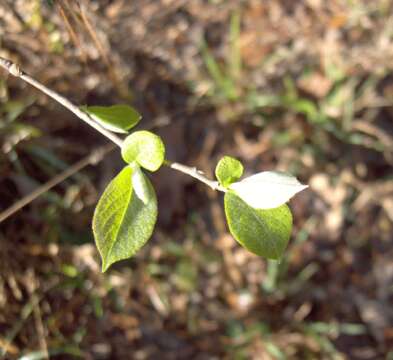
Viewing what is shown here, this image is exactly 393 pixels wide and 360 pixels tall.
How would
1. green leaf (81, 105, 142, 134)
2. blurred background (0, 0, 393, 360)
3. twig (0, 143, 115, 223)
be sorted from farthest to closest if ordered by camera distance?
blurred background (0, 0, 393, 360) → twig (0, 143, 115, 223) → green leaf (81, 105, 142, 134)

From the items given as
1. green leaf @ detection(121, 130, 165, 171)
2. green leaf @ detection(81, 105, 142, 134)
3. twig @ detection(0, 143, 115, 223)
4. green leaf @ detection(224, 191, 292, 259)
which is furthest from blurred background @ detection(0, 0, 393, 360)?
green leaf @ detection(224, 191, 292, 259)

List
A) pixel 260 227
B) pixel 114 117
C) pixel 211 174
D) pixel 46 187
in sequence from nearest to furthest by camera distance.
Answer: pixel 260 227 < pixel 114 117 < pixel 46 187 < pixel 211 174

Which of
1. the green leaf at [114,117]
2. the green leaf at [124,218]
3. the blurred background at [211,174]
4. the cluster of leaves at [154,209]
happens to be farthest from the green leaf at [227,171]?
the blurred background at [211,174]

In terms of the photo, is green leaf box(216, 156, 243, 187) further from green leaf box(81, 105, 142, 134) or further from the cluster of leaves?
green leaf box(81, 105, 142, 134)

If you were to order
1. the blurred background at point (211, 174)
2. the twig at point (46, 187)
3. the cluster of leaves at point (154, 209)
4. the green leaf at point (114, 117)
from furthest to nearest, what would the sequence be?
the blurred background at point (211, 174)
the twig at point (46, 187)
the green leaf at point (114, 117)
the cluster of leaves at point (154, 209)

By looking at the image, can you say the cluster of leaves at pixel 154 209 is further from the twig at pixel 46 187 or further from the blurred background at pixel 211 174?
the blurred background at pixel 211 174

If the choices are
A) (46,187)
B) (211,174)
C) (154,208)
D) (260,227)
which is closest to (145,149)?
(154,208)

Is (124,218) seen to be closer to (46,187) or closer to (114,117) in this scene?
(114,117)
